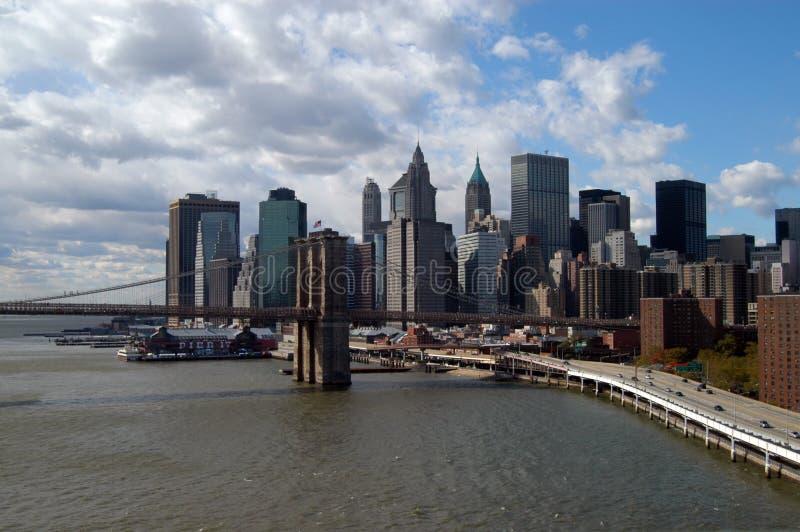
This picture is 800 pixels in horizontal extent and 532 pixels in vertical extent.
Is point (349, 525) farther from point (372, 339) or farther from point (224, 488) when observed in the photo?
point (372, 339)

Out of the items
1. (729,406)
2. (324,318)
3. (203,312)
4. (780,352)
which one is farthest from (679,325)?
(203,312)

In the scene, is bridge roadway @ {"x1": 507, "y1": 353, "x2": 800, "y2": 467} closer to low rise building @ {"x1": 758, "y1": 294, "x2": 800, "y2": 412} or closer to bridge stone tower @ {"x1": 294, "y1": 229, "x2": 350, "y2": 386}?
low rise building @ {"x1": 758, "y1": 294, "x2": 800, "y2": 412}

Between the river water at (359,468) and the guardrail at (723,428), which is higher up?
the guardrail at (723,428)

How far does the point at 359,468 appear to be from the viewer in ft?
119

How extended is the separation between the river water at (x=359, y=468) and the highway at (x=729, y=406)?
2246 mm

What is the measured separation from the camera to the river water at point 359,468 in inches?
1139

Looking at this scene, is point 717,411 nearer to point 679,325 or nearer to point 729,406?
point 729,406

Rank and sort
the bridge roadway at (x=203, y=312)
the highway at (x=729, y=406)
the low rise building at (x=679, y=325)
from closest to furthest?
1. the highway at (x=729, y=406)
2. the bridge roadway at (x=203, y=312)
3. the low rise building at (x=679, y=325)

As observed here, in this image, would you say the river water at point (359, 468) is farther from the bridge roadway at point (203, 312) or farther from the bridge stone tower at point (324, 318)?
the bridge stone tower at point (324, 318)

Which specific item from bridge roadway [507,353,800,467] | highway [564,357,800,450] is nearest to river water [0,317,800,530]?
bridge roadway [507,353,800,467]

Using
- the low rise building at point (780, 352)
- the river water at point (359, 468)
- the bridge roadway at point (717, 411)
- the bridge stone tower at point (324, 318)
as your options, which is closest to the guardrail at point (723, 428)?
the bridge roadway at point (717, 411)

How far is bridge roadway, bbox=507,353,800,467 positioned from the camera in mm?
36250

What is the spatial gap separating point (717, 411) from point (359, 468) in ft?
71.3

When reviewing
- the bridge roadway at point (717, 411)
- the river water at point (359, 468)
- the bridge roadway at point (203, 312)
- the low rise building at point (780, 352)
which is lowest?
the river water at point (359, 468)
